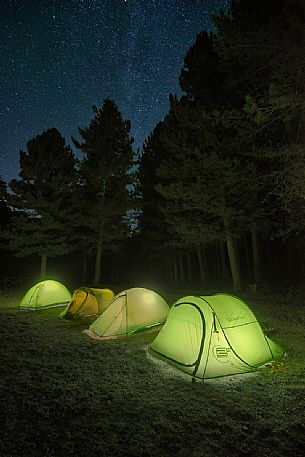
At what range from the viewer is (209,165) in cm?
1379

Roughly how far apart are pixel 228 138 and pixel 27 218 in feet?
46.8

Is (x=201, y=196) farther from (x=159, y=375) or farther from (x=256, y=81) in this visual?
(x=159, y=375)

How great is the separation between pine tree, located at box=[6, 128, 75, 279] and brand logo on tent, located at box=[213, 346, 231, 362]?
16840 mm

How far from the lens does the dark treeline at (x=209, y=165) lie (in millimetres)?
8344

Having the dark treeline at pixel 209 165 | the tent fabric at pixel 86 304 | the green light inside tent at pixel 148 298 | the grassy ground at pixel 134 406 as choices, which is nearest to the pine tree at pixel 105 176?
the dark treeline at pixel 209 165

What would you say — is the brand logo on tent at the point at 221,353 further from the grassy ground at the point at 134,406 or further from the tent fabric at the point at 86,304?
the tent fabric at the point at 86,304

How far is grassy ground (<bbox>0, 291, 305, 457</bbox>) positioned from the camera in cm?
336

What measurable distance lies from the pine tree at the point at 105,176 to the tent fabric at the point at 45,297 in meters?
8.82

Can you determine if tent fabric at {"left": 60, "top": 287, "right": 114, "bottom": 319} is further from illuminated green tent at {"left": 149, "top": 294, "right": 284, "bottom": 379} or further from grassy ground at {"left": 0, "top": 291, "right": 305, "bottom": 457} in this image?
illuminated green tent at {"left": 149, "top": 294, "right": 284, "bottom": 379}

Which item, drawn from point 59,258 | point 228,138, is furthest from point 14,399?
point 59,258

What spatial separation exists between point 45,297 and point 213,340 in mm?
9207

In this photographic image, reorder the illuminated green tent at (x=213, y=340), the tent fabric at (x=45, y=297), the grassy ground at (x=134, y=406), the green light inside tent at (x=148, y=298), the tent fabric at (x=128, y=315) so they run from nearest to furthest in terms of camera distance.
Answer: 1. the grassy ground at (x=134, y=406)
2. the illuminated green tent at (x=213, y=340)
3. the tent fabric at (x=128, y=315)
4. the green light inside tent at (x=148, y=298)
5. the tent fabric at (x=45, y=297)

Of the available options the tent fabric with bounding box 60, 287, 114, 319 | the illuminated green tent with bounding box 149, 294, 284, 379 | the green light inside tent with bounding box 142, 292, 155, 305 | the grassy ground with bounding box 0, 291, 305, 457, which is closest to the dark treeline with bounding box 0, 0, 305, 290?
the illuminated green tent with bounding box 149, 294, 284, 379

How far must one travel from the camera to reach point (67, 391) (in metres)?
4.71
